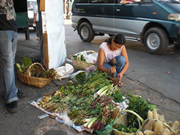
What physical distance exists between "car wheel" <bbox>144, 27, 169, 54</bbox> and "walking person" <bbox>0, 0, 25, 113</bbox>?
16.0 feet

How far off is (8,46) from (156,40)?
516 centimetres

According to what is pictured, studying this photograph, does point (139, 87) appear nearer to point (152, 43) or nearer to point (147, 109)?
point (147, 109)

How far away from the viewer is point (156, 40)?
20.6 ft

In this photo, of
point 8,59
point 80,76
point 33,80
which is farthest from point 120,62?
point 8,59

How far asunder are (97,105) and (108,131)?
1.59 ft

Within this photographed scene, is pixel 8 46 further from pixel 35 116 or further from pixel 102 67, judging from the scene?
pixel 102 67

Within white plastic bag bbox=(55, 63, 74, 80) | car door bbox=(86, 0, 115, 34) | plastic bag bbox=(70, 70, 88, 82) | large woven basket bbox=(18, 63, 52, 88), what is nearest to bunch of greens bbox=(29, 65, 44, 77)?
large woven basket bbox=(18, 63, 52, 88)

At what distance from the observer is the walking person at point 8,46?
2756mm

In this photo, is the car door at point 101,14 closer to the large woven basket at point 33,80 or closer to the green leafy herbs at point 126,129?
the large woven basket at point 33,80

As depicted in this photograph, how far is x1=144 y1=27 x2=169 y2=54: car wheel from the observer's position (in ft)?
19.7

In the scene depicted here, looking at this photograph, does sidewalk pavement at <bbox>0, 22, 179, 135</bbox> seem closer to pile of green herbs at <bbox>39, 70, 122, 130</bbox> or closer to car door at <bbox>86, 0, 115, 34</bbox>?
pile of green herbs at <bbox>39, 70, 122, 130</bbox>

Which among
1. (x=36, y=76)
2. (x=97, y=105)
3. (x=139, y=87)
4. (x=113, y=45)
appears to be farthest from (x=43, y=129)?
(x=139, y=87)

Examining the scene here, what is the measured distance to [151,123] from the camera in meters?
2.11

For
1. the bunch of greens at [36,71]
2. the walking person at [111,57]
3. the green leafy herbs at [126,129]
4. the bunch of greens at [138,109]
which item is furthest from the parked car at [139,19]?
the green leafy herbs at [126,129]
